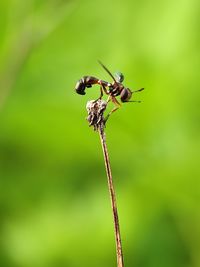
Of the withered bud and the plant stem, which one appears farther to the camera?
the withered bud

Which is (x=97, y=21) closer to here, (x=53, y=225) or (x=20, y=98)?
(x=20, y=98)

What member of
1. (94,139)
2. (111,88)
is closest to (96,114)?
(111,88)

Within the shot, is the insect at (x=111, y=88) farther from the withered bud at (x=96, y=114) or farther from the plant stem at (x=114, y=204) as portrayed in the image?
the plant stem at (x=114, y=204)

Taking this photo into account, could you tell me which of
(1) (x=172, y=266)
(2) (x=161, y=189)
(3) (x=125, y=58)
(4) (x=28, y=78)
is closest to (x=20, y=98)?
(4) (x=28, y=78)

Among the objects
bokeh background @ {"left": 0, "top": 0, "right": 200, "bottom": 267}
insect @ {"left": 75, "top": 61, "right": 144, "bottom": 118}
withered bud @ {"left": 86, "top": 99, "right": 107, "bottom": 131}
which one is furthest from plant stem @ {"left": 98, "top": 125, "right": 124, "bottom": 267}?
bokeh background @ {"left": 0, "top": 0, "right": 200, "bottom": 267}

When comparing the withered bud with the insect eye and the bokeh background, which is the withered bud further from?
the bokeh background

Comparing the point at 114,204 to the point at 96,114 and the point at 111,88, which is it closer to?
the point at 96,114

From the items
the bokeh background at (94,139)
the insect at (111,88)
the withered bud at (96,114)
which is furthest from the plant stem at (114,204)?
the bokeh background at (94,139)
